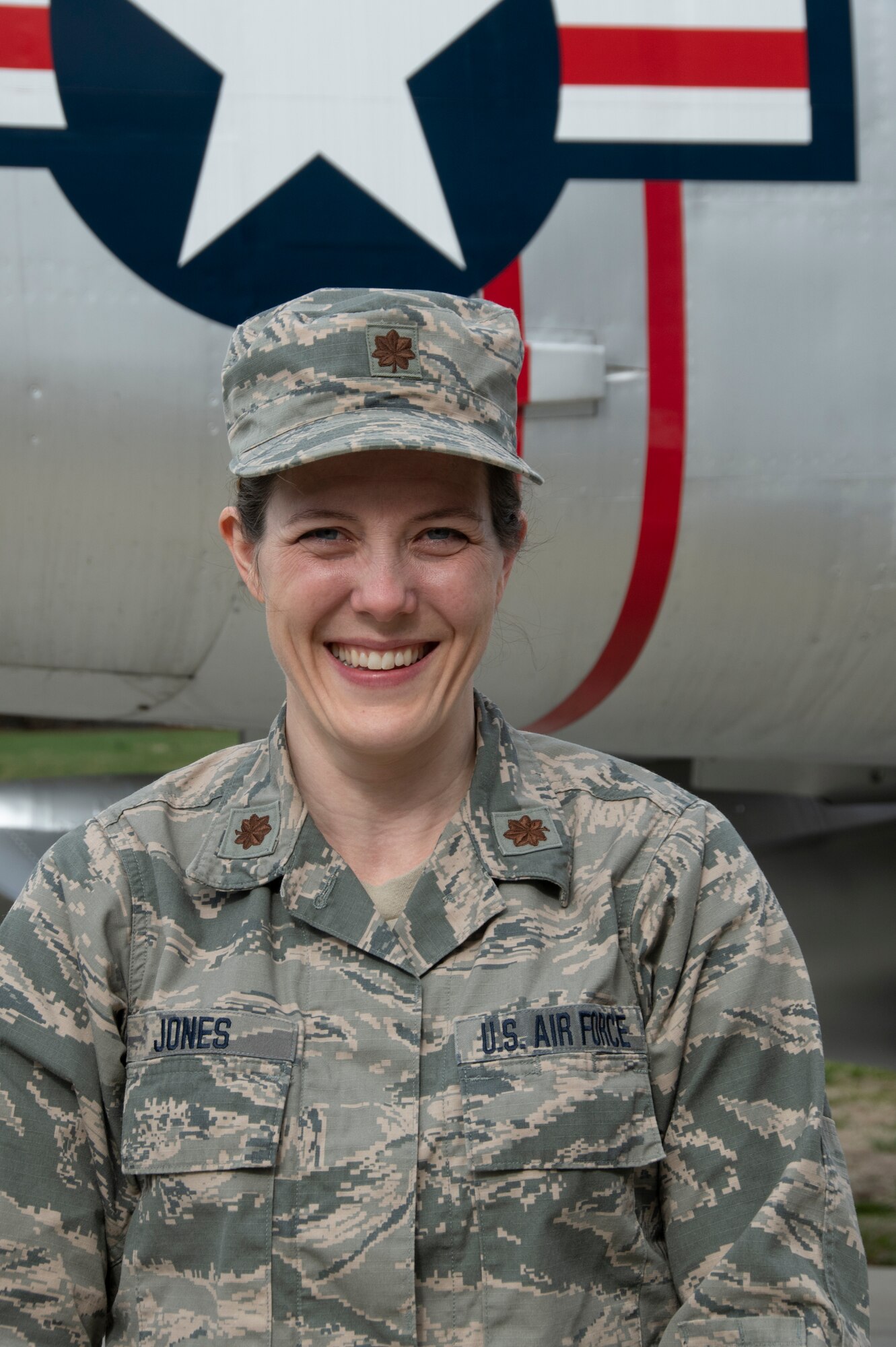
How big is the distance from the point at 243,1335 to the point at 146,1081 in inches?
11.1

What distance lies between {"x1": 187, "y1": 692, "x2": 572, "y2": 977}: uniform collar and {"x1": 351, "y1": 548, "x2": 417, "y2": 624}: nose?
11.5 inches

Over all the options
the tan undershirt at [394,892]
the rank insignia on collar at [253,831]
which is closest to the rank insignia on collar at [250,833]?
the rank insignia on collar at [253,831]

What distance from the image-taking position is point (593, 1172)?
1496 millimetres

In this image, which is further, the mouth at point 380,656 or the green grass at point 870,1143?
the green grass at point 870,1143

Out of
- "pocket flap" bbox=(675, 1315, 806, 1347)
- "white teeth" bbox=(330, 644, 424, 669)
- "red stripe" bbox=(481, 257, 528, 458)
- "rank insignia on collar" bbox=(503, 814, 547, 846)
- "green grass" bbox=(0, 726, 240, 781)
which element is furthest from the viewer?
"green grass" bbox=(0, 726, 240, 781)

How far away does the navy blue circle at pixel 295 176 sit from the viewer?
303 cm

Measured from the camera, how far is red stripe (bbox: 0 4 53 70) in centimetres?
301

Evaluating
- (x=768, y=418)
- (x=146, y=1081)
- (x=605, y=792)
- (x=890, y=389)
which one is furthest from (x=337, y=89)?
(x=146, y=1081)

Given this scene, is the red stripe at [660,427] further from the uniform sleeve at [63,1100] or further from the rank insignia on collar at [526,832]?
the uniform sleeve at [63,1100]

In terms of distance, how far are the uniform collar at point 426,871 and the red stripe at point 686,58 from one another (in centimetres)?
203

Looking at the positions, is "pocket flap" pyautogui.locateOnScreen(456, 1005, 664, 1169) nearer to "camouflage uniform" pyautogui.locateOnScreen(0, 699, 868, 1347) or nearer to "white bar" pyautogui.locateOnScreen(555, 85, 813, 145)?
"camouflage uniform" pyautogui.locateOnScreen(0, 699, 868, 1347)

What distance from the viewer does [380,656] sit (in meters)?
1.55

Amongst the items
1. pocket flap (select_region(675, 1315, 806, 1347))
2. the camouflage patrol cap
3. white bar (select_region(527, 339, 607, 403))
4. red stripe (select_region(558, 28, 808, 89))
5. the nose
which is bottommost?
pocket flap (select_region(675, 1315, 806, 1347))

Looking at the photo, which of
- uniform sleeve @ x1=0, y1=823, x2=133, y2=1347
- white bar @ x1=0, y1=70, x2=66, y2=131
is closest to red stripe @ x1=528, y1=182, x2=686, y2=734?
white bar @ x1=0, y1=70, x2=66, y2=131
